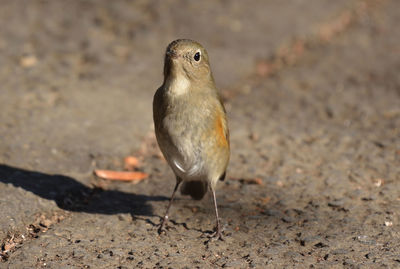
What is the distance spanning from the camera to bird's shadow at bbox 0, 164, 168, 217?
3.86 metres

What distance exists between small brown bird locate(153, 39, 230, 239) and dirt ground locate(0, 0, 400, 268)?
1.28 ft

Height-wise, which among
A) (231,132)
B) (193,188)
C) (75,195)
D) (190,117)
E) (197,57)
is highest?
(231,132)

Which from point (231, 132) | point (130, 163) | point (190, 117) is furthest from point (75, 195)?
point (231, 132)

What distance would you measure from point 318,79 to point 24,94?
282 centimetres

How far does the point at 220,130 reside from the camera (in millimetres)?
3695

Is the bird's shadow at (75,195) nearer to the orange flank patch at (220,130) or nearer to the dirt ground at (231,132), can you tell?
the dirt ground at (231,132)

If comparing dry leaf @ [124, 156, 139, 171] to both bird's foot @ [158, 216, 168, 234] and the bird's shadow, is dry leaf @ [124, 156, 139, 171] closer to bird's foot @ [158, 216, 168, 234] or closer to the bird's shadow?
the bird's shadow

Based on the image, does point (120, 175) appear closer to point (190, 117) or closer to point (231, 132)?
point (190, 117)

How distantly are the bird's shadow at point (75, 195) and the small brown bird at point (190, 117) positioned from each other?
0.35m

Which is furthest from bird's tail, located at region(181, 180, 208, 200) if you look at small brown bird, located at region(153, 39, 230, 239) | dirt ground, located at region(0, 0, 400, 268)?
small brown bird, located at region(153, 39, 230, 239)

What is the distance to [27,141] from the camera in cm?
452

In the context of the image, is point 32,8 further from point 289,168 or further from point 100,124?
point 289,168

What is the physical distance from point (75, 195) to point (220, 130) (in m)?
1.08

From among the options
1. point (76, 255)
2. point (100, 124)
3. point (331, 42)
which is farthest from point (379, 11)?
point (76, 255)
